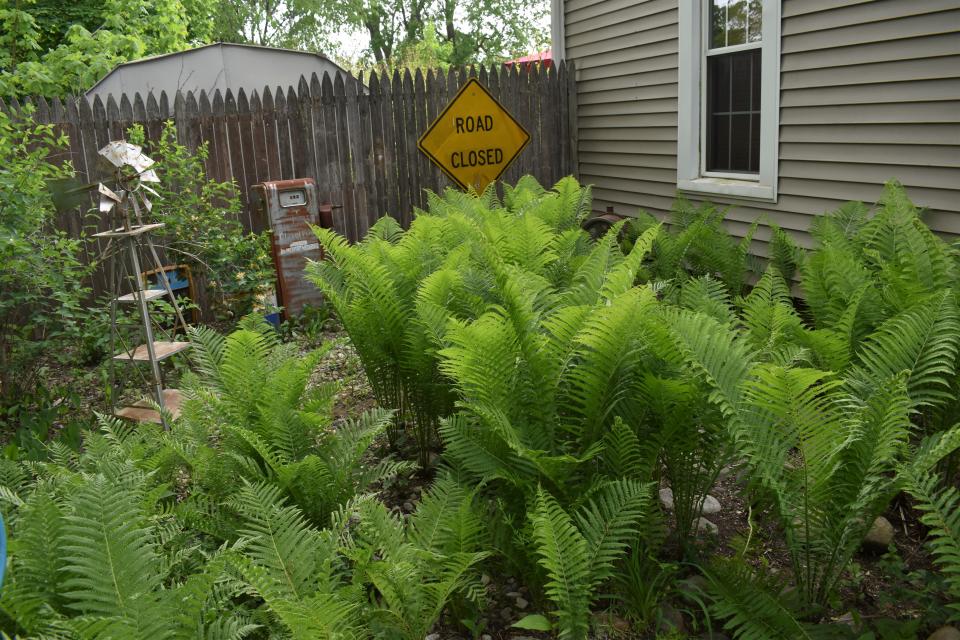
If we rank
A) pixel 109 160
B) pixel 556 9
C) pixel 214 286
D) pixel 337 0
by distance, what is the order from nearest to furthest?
pixel 109 160 → pixel 214 286 → pixel 556 9 → pixel 337 0

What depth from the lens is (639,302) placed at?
229 cm

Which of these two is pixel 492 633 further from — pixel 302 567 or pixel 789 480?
pixel 789 480

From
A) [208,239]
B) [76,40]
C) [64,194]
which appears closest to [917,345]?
[64,194]

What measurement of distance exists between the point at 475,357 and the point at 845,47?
415cm

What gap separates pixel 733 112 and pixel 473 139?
2.24 meters

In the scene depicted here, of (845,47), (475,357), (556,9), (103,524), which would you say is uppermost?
(556,9)

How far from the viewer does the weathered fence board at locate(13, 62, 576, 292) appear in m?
6.46

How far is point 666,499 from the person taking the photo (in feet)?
10.1

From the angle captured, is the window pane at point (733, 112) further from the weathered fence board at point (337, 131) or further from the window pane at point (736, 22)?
the weathered fence board at point (337, 131)

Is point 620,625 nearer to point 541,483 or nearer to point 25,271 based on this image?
point 541,483

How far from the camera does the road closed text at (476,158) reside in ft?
19.1

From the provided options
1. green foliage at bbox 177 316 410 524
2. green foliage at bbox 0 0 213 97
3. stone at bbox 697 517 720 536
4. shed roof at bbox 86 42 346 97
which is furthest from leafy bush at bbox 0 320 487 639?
shed roof at bbox 86 42 346 97

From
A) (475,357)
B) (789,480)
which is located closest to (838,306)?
(789,480)

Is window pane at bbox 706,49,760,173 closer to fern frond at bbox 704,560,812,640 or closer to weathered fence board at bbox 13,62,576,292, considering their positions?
weathered fence board at bbox 13,62,576,292
